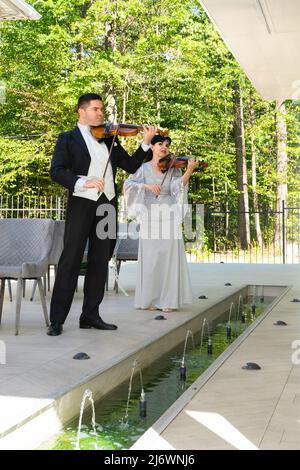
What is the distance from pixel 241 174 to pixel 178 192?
1444 centimetres

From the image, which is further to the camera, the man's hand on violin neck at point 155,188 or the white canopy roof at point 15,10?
the white canopy roof at point 15,10

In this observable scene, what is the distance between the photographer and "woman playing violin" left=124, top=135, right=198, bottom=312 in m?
6.86

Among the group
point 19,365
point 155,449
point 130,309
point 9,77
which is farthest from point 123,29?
point 155,449

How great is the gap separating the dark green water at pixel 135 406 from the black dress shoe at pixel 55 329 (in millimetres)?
782

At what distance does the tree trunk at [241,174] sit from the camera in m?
20.1

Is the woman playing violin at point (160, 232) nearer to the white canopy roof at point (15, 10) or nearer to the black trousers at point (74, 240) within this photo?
the black trousers at point (74, 240)

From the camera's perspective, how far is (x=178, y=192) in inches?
271

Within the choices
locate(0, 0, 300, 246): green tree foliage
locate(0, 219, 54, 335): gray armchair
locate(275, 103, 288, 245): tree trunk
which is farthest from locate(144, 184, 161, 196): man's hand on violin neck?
locate(275, 103, 288, 245): tree trunk

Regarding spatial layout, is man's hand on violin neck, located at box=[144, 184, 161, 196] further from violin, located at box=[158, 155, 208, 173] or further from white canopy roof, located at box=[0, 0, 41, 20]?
white canopy roof, located at box=[0, 0, 41, 20]

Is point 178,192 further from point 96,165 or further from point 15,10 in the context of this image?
point 15,10

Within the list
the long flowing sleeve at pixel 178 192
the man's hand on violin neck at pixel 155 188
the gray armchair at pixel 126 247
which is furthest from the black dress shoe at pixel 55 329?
the gray armchair at pixel 126 247

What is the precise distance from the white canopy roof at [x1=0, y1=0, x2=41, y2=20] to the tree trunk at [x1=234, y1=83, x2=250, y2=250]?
12000 millimetres

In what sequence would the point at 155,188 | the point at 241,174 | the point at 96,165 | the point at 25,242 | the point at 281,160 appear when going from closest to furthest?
the point at 96,165
the point at 25,242
the point at 155,188
the point at 281,160
the point at 241,174

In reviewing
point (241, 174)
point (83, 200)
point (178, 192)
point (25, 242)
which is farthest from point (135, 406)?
point (241, 174)
